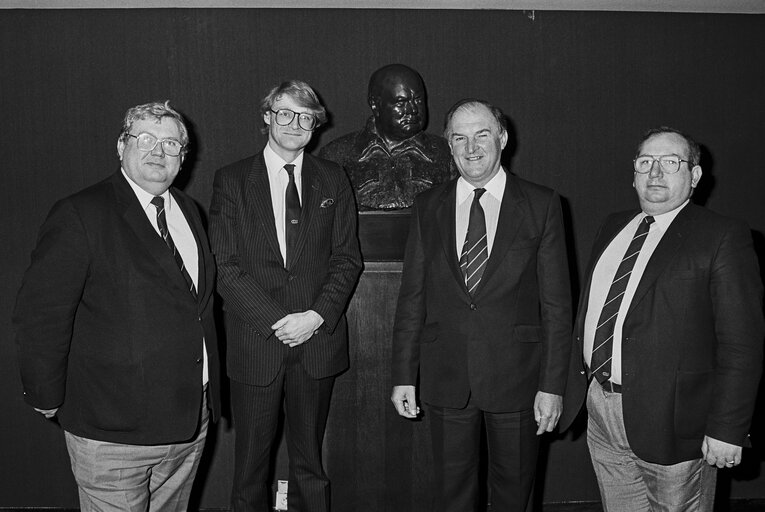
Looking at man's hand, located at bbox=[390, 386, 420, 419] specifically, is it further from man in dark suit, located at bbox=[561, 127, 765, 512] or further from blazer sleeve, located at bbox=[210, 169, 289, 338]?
man in dark suit, located at bbox=[561, 127, 765, 512]

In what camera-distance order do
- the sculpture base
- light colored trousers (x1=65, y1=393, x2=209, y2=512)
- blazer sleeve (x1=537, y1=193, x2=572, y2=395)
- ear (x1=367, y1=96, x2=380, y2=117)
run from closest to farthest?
light colored trousers (x1=65, y1=393, x2=209, y2=512), blazer sleeve (x1=537, y1=193, x2=572, y2=395), the sculpture base, ear (x1=367, y1=96, x2=380, y2=117)

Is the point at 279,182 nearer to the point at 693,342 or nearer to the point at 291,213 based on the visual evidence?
the point at 291,213

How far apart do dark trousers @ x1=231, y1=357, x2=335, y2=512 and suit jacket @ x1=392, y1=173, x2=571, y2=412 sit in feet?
1.45

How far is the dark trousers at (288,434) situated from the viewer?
2.49 metres

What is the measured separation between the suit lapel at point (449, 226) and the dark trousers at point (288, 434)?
0.65 meters

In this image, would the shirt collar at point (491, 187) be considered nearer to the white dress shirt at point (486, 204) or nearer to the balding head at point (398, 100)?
the white dress shirt at point (486, 204)

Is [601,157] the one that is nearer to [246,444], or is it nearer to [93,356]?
[246,444]

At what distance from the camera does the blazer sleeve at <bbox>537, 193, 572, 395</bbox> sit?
2.28 metres

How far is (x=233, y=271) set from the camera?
2.42 metres

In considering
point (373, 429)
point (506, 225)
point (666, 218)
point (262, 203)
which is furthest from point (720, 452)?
point (262, 203)

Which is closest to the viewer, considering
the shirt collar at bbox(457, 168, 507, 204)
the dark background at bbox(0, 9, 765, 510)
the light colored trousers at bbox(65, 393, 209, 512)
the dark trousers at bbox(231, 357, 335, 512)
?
the light colored trousers at bbox(65, 393, 209, 512)

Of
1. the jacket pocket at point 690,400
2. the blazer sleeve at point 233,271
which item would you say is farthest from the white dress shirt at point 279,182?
the jacket pocket at point 690,400

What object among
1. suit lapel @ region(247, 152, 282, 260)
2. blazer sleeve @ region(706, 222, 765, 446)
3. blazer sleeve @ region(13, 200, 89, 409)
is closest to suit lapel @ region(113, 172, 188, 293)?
blazer sleeve @ region(13, 200, 89, 409)

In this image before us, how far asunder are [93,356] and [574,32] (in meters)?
2.69
